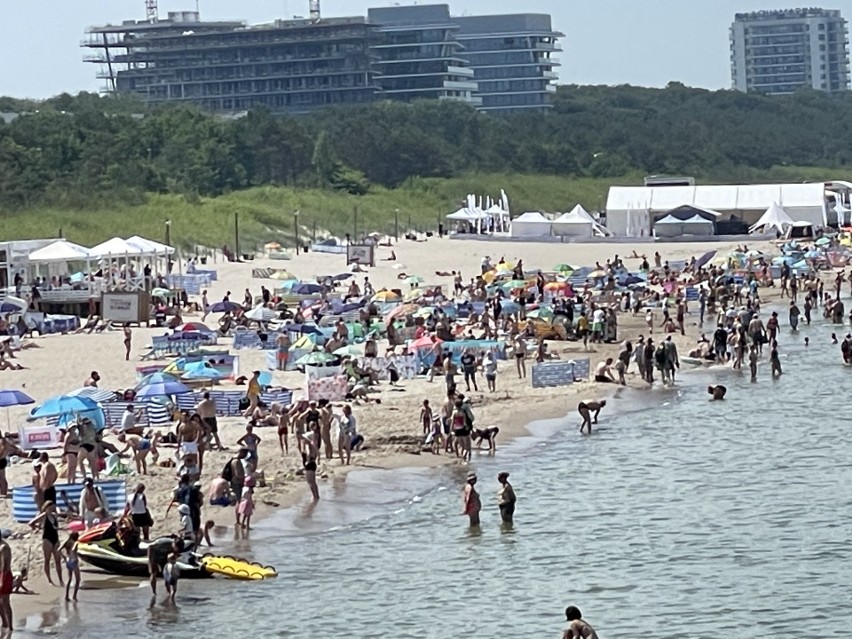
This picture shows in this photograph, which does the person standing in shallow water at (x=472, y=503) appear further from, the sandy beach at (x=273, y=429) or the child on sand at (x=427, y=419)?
the child on sand at (x=427, y=419)

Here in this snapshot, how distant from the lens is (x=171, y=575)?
1680 cm

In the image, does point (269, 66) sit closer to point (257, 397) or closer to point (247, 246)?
point (247, 246)

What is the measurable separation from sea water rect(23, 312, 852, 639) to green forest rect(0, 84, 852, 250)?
124 ft

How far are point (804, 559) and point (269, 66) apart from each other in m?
128

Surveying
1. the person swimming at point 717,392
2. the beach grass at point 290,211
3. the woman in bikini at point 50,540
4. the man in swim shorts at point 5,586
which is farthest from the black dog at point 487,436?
the beach grass at point 290,211

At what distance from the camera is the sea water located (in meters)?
16.6

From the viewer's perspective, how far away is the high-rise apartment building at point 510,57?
16975 cm

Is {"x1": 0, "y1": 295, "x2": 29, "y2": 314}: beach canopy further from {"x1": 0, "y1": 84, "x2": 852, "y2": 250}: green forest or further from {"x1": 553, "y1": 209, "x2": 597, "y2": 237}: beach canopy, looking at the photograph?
{"x1": 553, "y1": 209, "x2": 597, "y2": 237}: beach canopy

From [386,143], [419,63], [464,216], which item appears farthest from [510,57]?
[464,216]

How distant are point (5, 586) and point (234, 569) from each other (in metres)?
3.30

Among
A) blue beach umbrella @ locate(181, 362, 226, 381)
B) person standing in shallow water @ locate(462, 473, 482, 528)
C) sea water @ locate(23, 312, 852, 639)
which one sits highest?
blue beach umbrella @ locate(181, 362, 226, 381)

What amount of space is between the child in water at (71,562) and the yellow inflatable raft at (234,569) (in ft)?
5.17

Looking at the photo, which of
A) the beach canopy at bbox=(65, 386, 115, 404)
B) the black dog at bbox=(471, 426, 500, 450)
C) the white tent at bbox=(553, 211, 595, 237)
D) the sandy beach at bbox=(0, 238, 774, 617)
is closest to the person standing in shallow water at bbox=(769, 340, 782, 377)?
the sandy beach at bbox=(0, 238, 774, 617)

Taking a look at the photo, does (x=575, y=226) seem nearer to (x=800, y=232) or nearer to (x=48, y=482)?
(x=800, y=232)
